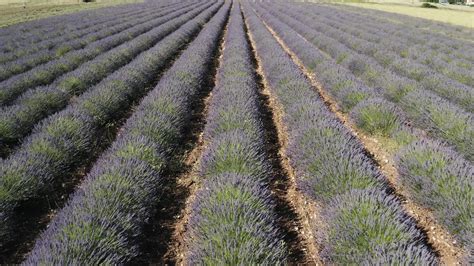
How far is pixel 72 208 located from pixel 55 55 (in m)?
9.29

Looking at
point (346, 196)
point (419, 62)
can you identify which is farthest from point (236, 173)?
point (419, 62)

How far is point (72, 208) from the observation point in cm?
315

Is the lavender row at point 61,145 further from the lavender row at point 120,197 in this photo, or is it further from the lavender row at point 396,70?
the lavender row at point 396,70

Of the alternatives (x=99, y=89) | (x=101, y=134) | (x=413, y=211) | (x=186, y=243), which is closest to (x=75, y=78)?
(x=99, y=89)

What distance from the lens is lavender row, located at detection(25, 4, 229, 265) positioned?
2582 mm

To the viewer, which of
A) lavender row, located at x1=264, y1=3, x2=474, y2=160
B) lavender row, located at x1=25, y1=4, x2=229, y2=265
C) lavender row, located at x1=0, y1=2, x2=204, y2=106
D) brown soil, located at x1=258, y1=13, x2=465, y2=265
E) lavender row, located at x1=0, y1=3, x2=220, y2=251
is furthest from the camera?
lavender row, located at x1=0, y1=2, x2=204, y2=106

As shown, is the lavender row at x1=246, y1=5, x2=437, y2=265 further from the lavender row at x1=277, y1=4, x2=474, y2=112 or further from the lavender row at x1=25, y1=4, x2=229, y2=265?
the lavender row at x1=277, y1=4, x2=474, y2=112

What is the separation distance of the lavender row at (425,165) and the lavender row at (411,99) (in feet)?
0.48

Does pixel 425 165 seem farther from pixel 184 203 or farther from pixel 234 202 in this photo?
pixel 184 203

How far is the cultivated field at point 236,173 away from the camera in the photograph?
2770mm

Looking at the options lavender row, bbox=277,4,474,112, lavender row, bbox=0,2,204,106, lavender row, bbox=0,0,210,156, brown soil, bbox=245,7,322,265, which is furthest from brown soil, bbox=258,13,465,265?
lavender row, bbox=0,2,204,106

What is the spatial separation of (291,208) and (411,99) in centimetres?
384

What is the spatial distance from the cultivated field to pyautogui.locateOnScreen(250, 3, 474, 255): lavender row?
0.02 m

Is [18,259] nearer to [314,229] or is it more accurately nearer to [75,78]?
[314,229]
